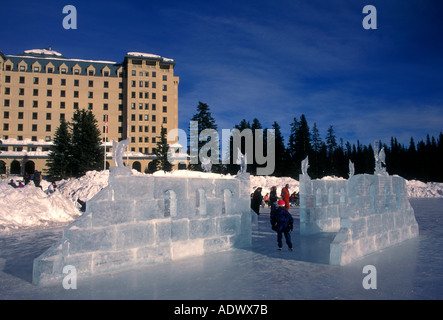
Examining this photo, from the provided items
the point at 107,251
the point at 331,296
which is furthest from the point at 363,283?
the point at 107,251

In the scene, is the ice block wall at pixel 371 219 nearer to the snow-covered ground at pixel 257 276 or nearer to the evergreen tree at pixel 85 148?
the snow-covered ground at pixel 257 276

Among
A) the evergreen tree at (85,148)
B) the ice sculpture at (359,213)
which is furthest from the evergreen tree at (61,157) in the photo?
the ice sculpture at (359,213)

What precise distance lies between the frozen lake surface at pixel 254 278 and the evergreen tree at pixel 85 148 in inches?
1471

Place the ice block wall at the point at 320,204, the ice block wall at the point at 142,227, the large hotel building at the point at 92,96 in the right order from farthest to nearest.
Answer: the large hotel building at the point at 92,96 < the ice block wall at the point at 320,204 < the ice block wall at the point at 142,227

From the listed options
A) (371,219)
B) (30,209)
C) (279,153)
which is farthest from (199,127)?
(371,219)

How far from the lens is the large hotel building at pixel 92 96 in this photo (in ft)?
228

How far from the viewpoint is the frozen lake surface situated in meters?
5.77

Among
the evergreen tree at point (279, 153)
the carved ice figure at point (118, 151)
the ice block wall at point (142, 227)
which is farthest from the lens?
the evergreen tree at point (279, 153)

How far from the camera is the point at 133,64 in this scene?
74438mm

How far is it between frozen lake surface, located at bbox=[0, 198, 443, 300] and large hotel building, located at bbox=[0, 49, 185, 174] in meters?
61.3

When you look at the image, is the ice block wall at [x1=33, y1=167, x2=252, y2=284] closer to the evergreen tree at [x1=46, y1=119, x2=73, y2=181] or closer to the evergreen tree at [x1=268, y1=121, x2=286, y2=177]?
the evergreen tree at [x1=46, y1=119, x2=73, y2=181]

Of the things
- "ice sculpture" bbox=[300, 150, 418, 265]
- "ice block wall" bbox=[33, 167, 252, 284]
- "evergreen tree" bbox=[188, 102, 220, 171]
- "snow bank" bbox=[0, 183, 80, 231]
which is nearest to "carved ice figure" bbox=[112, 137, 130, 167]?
"ice block wall" bbox=[33, 167, 252, 284]

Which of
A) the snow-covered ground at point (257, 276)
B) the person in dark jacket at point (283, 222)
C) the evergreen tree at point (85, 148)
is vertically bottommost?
the snow-covered ground at point (257, 276)

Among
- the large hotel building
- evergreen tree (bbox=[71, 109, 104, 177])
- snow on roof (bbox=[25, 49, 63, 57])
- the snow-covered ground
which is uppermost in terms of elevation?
snow on roof (bbox=[25, 49, 63, 57])
